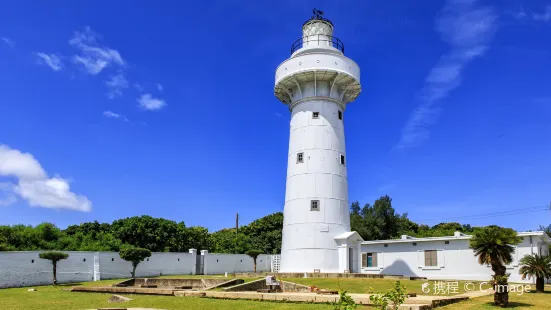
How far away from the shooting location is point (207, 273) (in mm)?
39688

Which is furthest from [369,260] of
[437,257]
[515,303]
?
[515,303]

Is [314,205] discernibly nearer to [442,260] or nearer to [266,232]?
[442,260]

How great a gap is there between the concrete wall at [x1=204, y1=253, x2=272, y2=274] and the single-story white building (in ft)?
47.6

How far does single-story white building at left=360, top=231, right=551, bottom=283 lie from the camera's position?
2478 cm

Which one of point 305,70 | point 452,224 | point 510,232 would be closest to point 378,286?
point 510,232

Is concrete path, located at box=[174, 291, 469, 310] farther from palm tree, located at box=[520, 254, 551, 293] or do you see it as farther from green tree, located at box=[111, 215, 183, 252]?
green tree, located at box=[111, 215, 183, 252]

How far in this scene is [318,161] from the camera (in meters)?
28.2

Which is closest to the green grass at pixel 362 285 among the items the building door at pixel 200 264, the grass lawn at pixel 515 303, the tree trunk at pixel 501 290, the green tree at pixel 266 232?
the grass lawn at pixel 515 303

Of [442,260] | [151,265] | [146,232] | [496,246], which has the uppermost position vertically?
[496,246]

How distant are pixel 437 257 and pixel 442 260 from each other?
1.15ft

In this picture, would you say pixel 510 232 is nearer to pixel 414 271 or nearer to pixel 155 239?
pixel 414 271

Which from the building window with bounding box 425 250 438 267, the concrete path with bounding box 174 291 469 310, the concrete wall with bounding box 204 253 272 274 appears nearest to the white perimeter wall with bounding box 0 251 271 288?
the concrete wall with bounding box 204 253 272 274

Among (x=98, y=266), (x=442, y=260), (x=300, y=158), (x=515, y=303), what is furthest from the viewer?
(x=98, y=266)

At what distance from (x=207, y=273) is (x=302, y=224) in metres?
15.5
